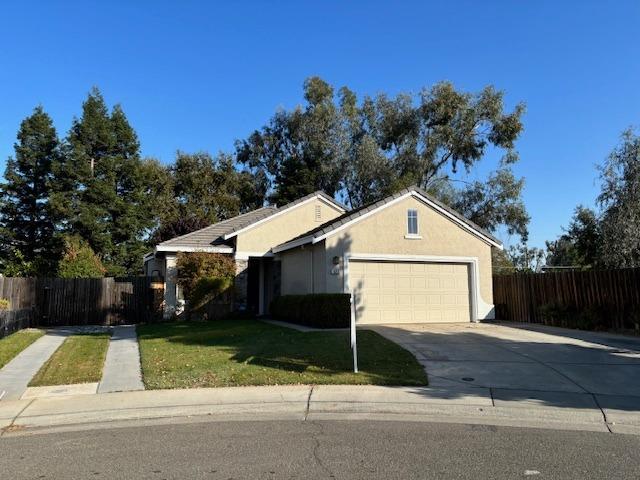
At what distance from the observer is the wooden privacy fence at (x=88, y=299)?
72.6 ft

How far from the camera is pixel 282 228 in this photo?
24.2 meters

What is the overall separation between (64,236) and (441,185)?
91.2 ft

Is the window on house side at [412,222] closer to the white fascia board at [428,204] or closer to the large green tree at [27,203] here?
the white fascia board at [428,204]

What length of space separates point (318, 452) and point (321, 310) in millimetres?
11161

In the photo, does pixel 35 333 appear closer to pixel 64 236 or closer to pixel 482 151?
pixel 64 236

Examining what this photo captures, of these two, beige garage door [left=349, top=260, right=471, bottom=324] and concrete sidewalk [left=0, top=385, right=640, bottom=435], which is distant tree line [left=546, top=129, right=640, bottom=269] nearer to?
beige garage door [left=349, top=260, right=471, bottom=324]

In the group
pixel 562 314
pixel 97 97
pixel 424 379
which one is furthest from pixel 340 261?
pixel 97 97

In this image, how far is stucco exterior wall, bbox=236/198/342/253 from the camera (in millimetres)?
23642

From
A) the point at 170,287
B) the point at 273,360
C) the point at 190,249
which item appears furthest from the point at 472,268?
the point at 170,287

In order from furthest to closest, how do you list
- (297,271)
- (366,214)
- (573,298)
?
1. (297,271)
2. (366,214)
3. (573,298)

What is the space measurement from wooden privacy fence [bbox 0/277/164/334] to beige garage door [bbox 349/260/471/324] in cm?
955

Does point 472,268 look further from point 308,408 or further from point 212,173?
point 212,173

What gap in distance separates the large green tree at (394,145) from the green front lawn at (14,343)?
2648 centimetres

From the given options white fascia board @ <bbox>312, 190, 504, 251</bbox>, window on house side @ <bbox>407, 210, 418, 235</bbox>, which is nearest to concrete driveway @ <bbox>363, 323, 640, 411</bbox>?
white fascia board @ <bbox>312, 190, 504, 251</bbox>
